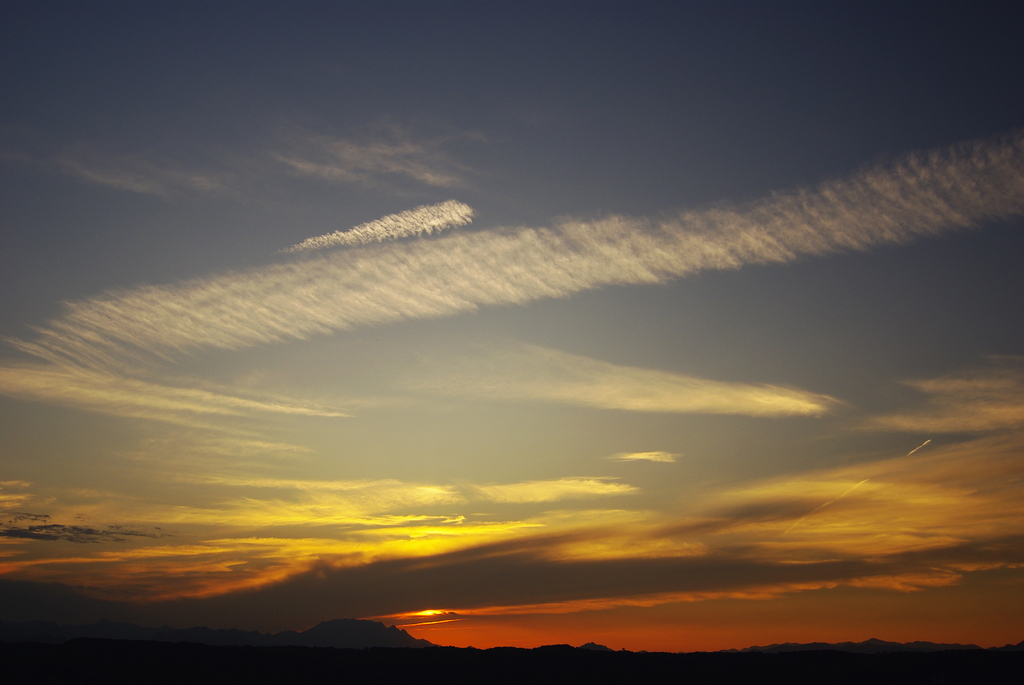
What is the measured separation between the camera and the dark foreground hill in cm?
6944

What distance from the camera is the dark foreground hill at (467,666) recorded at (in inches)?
2734

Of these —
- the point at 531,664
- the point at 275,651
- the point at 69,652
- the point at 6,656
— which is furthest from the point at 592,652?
the point at 6,656

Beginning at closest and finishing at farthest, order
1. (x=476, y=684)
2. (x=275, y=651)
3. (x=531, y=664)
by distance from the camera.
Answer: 1. (x=476, y=684)
2. (x=531, y=664)
3. (x=275, y=651)

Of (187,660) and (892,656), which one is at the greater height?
(892,656)

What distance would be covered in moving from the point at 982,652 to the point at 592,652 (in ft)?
150

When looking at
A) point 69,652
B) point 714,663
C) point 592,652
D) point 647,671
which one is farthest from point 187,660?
point 714,663

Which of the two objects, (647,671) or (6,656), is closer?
(647,671)

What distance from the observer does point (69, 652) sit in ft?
270

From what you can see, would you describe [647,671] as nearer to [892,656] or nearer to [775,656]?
[775,656]

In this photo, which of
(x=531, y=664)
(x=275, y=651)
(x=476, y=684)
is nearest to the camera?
(x=476, y=684)

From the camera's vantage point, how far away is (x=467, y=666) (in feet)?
261

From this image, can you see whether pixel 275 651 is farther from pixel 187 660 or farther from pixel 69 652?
pixel 69 652

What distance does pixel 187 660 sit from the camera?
265 feet

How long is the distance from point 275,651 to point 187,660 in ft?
34.7
